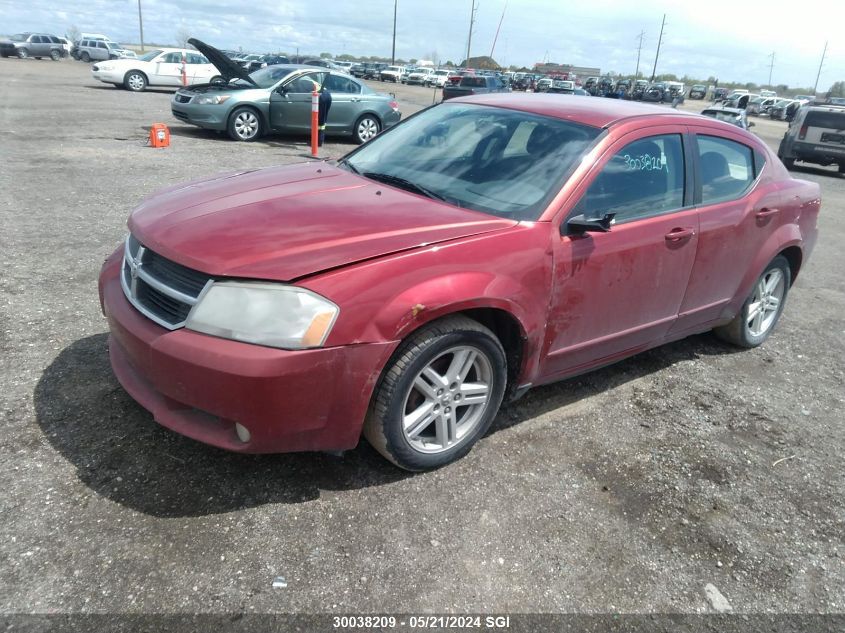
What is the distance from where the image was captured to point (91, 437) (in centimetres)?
299

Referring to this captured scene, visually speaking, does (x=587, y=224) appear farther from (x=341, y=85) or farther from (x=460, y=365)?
(x=341, y=85)

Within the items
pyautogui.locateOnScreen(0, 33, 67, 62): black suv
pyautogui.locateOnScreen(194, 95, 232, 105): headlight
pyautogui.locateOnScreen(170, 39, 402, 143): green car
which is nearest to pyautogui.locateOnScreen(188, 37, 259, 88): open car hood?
pyautogui.locateOnScreen(170, 39, 402, 143): green car

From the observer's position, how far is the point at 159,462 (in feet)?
9.41

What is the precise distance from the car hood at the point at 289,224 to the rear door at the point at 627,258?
1.65ft

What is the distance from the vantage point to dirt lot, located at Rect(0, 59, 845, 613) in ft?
7.64

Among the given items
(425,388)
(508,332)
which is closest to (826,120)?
(508,332)

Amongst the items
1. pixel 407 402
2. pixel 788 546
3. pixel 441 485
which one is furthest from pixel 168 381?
pixel 788 546

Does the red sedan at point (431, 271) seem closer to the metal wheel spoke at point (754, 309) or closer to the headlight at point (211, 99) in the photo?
the metal wheel spoke at point (754, 309)

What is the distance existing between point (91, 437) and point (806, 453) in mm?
3754

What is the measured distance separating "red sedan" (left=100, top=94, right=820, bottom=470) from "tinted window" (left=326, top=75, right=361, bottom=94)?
34.0 ft

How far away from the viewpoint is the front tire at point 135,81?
24.3 m

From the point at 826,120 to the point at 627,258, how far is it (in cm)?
1655

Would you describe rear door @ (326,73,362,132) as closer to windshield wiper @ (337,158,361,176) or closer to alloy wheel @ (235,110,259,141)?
alloy wheel @ (235,110,259,141)

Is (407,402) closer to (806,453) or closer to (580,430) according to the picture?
(580,430)
